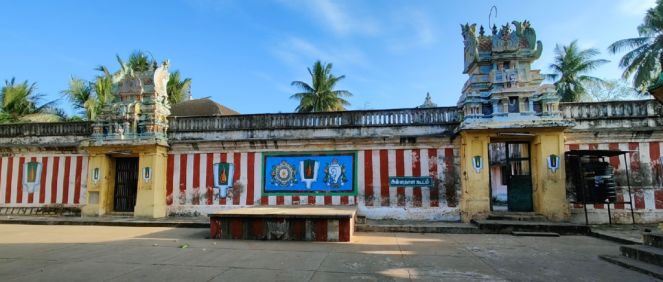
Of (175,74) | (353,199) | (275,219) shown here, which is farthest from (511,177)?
(175,74)

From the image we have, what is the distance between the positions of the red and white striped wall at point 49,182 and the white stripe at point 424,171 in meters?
11.1

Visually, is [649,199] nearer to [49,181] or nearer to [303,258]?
[303,258]

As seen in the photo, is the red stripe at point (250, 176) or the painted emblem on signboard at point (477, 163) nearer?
the painted emblem on signboard at point (477, 163)

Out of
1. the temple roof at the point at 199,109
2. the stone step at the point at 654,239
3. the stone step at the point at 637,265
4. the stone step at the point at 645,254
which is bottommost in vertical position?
the stone step at the point at 637,265

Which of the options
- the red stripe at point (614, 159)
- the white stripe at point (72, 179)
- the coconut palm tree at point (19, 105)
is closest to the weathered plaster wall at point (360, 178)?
the white stripe at point (72, 179)

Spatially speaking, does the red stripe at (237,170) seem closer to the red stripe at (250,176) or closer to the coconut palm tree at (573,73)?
the red stripe at (250,176)

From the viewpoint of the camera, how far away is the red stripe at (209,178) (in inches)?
521

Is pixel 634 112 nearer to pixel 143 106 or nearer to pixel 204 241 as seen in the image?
pixel 204 241

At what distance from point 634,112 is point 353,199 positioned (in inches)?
336

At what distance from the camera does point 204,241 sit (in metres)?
8.55

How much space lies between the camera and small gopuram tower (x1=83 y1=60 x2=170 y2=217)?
13.1m

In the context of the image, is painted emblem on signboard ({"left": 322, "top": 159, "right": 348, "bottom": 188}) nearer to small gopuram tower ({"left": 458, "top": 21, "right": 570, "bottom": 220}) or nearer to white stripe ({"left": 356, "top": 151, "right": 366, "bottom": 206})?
white stripe ({"left": 356, "top": 151, "right": 366, "bottom": 206})

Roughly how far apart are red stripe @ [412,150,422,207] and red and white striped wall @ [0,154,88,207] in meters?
10.9

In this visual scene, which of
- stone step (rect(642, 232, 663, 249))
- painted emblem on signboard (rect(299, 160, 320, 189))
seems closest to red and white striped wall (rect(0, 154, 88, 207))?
painted emblem on signboard (rect(299, 160, 320, 189))
